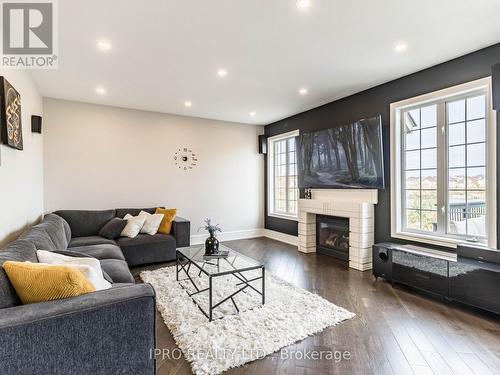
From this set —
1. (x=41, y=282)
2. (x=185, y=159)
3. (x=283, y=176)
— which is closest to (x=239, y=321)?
(x=41, y=282)

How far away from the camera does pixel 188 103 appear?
15.4 ft

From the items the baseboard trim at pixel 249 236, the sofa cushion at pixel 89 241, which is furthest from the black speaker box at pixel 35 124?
the baseboard trim at pixel 249 236

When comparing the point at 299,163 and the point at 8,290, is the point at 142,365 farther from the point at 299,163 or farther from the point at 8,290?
the point at 299,163

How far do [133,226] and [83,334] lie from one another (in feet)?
10.3

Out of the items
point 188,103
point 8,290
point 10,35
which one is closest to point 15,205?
point 10,35

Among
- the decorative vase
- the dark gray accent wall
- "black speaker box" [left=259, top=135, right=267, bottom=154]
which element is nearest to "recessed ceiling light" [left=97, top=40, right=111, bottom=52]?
the decorative vase

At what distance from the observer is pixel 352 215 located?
4.07 meters

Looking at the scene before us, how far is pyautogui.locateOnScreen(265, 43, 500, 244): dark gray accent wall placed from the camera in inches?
115

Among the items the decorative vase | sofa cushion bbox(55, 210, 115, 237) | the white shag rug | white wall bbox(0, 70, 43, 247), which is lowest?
the white shag rug

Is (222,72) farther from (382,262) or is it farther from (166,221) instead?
(382,262)

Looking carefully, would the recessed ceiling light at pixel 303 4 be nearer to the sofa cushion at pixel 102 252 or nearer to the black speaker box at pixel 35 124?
the sofa cushion at pixel 102 252

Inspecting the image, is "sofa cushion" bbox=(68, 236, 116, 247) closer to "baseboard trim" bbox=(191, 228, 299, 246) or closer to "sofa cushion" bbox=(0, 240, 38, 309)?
"sofa cushion" bbox=(0, 240, 38, 309)

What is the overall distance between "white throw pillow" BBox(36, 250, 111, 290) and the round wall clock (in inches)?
141

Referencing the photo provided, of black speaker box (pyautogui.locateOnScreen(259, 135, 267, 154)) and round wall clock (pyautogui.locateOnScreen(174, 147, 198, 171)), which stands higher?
black speaker box (pyautogui.locateOnScreen(259, 135, 267, 154))
